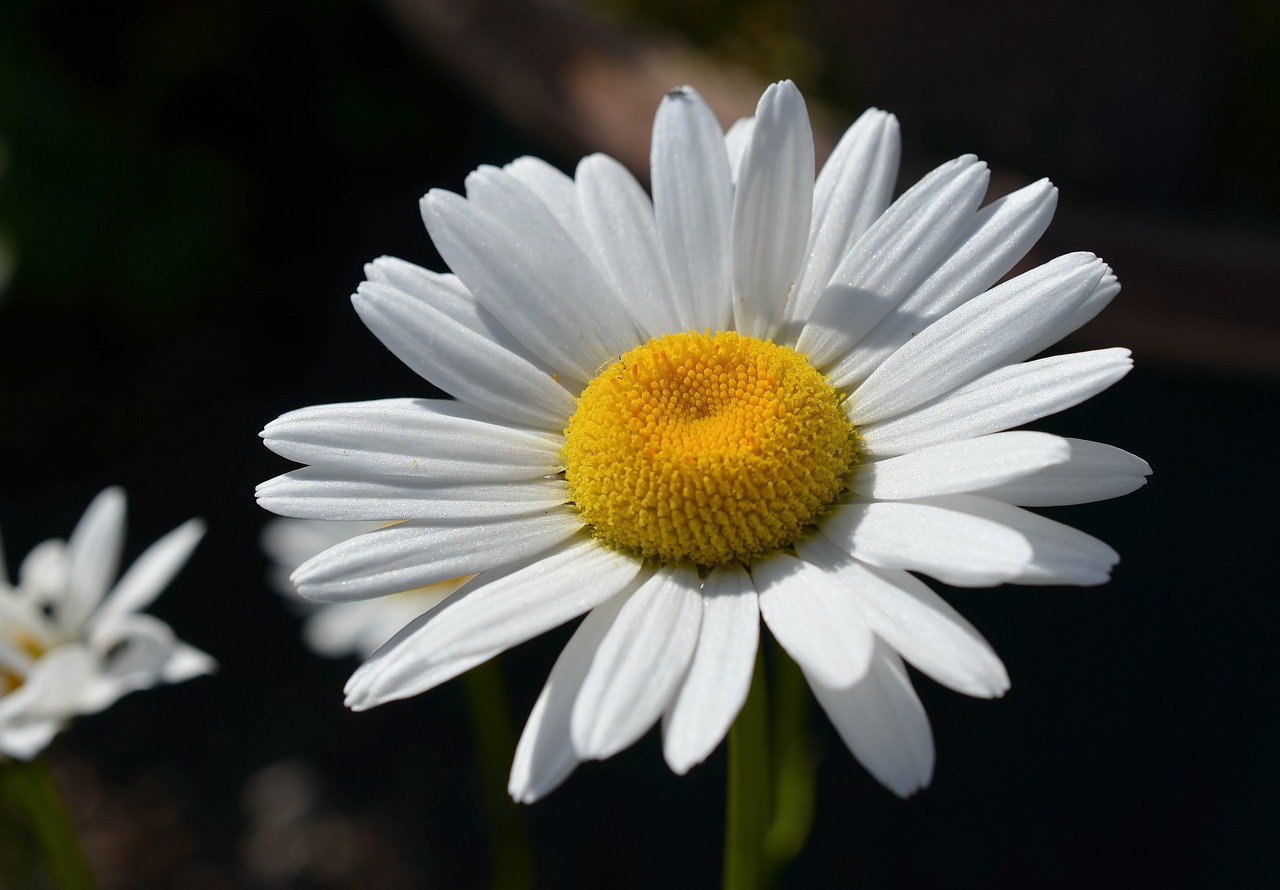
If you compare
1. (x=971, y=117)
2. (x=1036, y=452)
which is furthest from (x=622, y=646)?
(x=971, y=117)

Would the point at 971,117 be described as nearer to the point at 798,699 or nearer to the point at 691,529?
the point at 798,699

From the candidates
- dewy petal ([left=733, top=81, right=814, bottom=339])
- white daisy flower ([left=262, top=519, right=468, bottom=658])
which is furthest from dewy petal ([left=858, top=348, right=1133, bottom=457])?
white daisy flower ([left=262, top=519, right=468, bottom=658])

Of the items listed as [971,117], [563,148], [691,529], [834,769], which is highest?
[563,148]

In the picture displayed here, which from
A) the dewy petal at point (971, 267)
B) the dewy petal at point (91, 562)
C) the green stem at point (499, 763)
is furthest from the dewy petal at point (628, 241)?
the dewy petal at point (91, 562)

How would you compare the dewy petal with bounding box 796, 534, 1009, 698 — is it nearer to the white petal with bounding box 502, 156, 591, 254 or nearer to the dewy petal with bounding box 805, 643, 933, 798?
the dewy petal with bounding box 805, 643, 933, 798

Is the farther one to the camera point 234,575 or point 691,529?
point 234,575

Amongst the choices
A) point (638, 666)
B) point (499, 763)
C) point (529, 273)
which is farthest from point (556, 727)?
point (499, 763)

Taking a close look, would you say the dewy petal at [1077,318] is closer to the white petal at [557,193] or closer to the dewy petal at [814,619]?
the dewy petal at [814,619]
